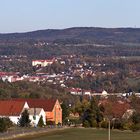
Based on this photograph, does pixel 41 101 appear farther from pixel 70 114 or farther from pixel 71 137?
pixel 71 137

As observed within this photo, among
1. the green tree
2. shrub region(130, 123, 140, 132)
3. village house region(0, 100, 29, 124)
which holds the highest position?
village house region(0, 100, 29, 124)

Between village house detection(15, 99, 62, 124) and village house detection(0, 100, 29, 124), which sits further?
village house detection(15, 99, 62, 124)

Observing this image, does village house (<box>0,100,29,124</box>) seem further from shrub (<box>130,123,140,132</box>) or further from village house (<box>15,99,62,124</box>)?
shrub (<box>130,123,140,132</box>)

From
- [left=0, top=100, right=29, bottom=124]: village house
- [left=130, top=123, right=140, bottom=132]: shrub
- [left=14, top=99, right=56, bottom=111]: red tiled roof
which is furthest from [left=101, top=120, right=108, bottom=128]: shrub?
[left=14, top=99, right=56, bottom=111]: red tiled roof

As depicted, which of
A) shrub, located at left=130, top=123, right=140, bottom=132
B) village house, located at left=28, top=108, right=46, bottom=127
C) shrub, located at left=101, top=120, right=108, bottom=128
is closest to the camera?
shrub, located at left=130, top=123, right=140, bottom=132

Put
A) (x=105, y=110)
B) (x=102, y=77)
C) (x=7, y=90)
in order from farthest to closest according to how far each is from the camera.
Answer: (x=102, y=77)
(x=7, y=90)
(x=105, y=110)

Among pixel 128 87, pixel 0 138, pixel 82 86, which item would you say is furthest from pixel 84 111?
pixel 82 86

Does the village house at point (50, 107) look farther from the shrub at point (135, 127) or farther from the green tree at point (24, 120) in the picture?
the shrub at point (135, 127)

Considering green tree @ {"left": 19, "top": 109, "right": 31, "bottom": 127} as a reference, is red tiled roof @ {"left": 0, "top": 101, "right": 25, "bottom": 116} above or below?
above
